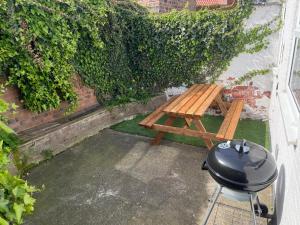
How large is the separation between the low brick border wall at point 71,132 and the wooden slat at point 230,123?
208cm

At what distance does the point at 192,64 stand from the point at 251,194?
12.9 ft

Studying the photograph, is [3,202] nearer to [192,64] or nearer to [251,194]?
[251,194]

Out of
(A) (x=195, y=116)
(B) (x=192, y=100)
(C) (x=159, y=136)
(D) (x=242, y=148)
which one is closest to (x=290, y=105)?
(D) (x=242, y=148)

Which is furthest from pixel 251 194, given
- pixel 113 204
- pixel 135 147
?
pixel 135 147

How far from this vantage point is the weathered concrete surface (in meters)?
2.78

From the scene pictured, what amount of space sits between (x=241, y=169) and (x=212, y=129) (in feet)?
10.3

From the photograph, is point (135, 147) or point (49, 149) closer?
point (49, 149)

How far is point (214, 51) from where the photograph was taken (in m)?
5.25

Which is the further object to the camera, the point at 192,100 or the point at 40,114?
the point at 192,100

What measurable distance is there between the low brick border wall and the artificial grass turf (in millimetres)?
214

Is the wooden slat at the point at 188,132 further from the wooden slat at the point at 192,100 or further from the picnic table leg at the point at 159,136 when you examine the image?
the wooden slat at the point at 192,100

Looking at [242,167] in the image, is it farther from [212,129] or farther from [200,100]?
[212,129]

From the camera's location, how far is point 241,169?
191cm

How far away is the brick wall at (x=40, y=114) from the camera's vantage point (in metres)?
3.75
